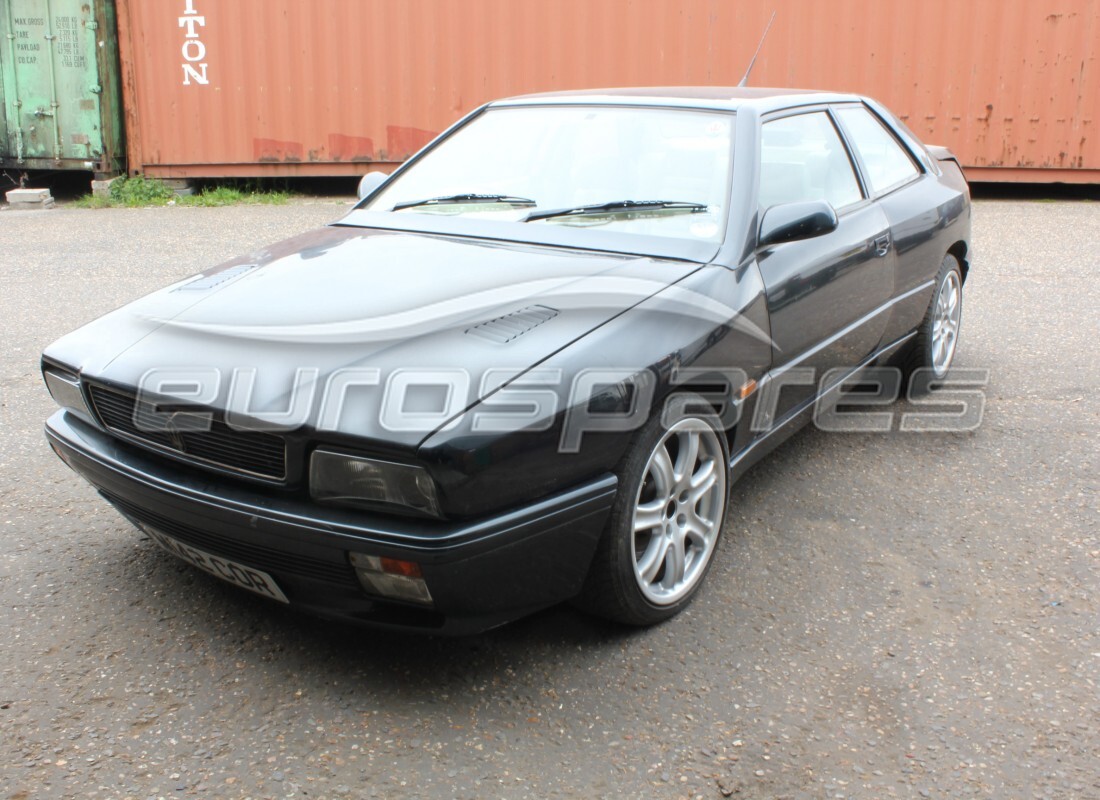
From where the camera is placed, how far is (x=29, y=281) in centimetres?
695

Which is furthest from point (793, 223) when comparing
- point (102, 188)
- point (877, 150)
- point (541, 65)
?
point (102, 188)

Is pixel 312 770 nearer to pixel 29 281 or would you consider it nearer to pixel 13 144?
pixel 29 281

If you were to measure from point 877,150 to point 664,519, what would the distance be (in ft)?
7.37

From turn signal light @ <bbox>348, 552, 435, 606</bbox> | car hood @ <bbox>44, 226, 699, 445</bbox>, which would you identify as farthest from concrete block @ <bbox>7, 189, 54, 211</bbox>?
turn signal light @ <bbox>348, 552, 435, 606</bbox>

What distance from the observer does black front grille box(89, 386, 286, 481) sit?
7.37ft

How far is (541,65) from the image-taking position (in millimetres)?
10836

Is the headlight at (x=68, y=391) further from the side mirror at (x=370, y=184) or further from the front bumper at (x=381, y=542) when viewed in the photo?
the side mirror at (x=370, y=184)

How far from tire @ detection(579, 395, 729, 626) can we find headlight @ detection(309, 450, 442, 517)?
0.54 m

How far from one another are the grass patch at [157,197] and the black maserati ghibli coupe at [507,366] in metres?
7.83

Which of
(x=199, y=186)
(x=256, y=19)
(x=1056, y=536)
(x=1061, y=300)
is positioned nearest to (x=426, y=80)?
(x=256, y=19)

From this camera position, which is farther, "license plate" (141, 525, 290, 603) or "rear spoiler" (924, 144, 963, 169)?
"rear spoiler" (924, 144, 963, 169)

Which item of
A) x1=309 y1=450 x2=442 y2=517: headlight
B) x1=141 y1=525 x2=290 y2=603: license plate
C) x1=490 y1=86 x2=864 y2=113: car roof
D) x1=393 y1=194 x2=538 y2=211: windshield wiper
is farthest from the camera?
x1=490 y1=86 x2=864 y2=113: car roof

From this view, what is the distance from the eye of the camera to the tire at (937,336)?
178 inches

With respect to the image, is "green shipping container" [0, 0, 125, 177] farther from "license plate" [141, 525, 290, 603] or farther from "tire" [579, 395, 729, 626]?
"tire" [579, 395, 729, 626]
